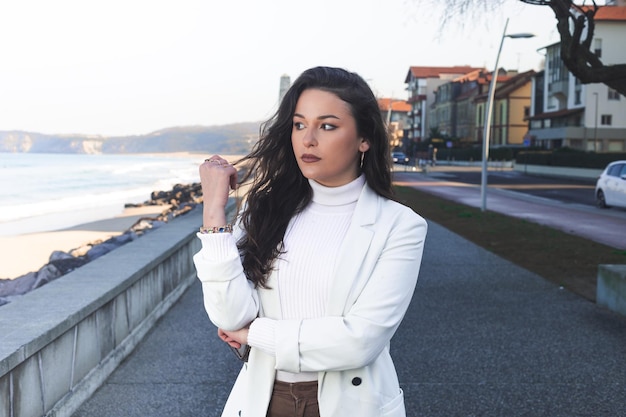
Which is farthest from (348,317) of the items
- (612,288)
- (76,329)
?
(612,288)

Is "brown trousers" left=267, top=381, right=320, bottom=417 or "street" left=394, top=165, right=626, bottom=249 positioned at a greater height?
"brown trousers" left=267, top=381, right=320, bottom=417

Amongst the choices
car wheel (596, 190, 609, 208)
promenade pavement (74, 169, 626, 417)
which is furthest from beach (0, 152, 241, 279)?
car wheel (596, 190, 609, 208)

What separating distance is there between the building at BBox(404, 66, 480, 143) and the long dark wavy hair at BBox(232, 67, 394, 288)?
4834 inches

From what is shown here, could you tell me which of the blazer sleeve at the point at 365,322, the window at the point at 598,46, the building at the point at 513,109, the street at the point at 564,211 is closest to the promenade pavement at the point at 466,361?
the street at the point at 564,211

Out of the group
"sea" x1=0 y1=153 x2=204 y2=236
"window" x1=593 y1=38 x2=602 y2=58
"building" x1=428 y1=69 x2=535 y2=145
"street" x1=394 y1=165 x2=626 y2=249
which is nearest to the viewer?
"street" x1=394 y1=165 x2=626 y2=249

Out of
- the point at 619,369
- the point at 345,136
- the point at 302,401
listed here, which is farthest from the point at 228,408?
the point at 619,369

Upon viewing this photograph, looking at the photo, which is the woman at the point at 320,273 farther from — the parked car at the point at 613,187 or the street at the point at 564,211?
the parked car at the point at 613,187

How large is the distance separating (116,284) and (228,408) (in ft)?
10.8

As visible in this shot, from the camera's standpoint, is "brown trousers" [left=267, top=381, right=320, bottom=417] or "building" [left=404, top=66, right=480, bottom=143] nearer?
"brown trousers" [left=267, top=381, right=320, bottom=417]

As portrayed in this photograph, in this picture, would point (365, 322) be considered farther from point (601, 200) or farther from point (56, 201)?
point (56, 201)

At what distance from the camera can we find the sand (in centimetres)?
1316

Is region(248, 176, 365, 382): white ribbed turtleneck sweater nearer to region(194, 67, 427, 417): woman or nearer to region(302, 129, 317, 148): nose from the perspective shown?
region(194, 67, 427, 417): woman

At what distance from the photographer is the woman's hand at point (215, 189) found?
6.68 ft

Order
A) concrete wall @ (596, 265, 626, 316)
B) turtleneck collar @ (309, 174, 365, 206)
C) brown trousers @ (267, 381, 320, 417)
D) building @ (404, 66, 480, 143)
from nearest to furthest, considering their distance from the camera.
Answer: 1. brown trousers @ (267, 381, 320, 417)
2. turtleneck collar @ (309, 174, 365, 206)
3. concrete wall @ (596, 265, 626, 316)
4. building @ (404, 66, 480, 143)
